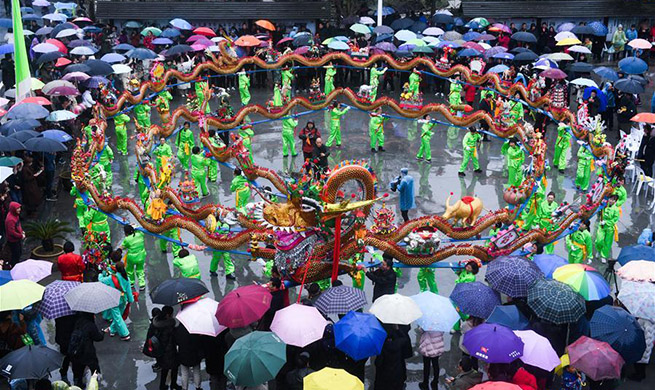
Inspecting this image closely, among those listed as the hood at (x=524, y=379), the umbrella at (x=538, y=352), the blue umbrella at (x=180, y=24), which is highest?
the blue umbrella at (x=180, y=24)

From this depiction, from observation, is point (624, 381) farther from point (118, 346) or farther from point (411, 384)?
point (118, 346)

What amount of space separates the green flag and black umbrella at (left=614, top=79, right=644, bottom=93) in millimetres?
15562

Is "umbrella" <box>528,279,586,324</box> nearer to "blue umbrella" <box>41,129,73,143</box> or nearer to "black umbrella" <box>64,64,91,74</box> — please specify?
"blue umbrella" <box>41,129,73,143</box>

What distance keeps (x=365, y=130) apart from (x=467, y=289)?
1283 centimetres

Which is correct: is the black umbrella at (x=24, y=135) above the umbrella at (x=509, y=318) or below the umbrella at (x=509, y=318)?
above

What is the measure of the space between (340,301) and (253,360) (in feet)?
6.20

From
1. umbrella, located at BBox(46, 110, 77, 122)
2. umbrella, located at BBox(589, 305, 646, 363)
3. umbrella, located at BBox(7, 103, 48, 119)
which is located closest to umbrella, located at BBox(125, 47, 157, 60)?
umbrella, located at BBox(46, 110, 77, 122)

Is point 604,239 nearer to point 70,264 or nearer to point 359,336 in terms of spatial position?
point 359,336

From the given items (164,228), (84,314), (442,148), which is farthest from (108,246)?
(442,148)

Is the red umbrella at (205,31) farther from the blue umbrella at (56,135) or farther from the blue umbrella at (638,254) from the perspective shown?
the blue umbrella at (638,254)

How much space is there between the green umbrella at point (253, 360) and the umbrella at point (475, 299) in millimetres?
2677

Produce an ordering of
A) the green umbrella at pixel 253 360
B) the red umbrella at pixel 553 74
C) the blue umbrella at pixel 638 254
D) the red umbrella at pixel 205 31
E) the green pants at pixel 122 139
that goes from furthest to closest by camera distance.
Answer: the red umbrella at pixel 205 31 → the red umbrella at pixel 553 74 → the green pants at pixel 122 139 → the blue umbrella at pixel 638 254 → the green umbrella at pixel 253 360

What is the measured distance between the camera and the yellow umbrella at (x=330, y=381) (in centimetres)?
793

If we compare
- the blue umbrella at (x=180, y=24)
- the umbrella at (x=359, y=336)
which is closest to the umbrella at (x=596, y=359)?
the umbrella at (x=359, y=336)
